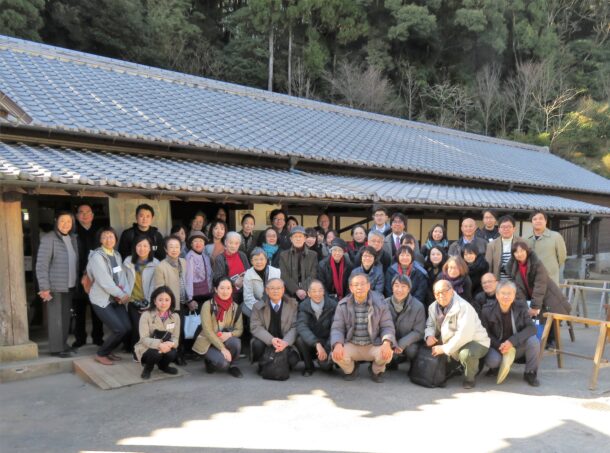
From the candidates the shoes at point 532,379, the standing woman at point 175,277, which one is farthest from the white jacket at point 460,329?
the standing woman at point 175,277

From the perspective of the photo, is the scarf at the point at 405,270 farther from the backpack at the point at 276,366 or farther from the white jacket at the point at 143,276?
the white jacket at the point at 143,276

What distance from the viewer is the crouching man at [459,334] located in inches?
168

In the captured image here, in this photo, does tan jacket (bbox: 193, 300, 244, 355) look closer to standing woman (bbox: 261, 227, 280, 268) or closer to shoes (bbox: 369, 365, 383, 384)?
standing woman (bbox: 261, 227, 280, 268)

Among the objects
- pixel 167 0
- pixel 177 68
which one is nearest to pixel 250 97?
pixel 177 68

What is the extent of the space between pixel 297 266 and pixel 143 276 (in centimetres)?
177

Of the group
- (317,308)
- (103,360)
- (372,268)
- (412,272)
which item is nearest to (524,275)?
(412,272)

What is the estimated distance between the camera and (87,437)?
11.0 feet

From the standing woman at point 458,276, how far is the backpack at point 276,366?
6.34 feet

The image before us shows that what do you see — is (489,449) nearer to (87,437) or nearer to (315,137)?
(87,437)

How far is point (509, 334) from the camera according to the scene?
4.50m

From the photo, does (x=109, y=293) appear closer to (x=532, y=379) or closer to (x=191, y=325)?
(x=191, y=325)

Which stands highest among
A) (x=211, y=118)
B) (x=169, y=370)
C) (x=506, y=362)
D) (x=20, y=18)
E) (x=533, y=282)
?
(x=20, y=18)

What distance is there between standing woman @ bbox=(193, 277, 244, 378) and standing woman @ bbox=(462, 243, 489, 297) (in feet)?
9.03

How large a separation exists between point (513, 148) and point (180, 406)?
1925 cm
